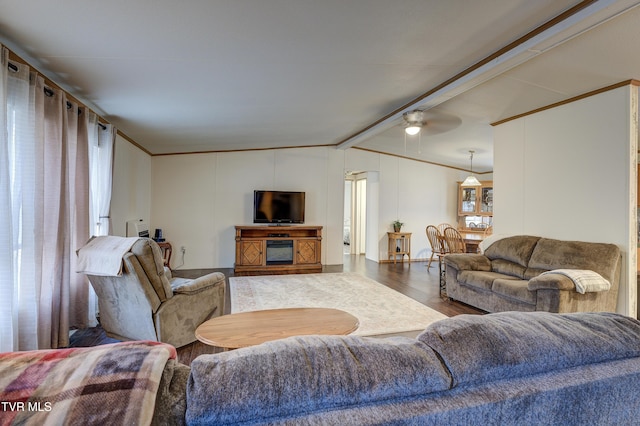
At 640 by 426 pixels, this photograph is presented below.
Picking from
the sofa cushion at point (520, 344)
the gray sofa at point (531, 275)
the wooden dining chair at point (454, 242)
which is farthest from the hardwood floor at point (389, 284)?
the sofa cushion at point (520, 344)

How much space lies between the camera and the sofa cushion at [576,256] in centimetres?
317

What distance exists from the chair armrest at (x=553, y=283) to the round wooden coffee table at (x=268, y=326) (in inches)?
80.0

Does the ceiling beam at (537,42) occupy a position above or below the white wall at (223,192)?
above

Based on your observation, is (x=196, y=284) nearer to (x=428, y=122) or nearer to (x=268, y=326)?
(x=268, y=326)

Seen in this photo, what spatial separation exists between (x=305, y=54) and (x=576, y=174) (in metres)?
3.35

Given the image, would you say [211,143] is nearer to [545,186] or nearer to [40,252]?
[40,252]

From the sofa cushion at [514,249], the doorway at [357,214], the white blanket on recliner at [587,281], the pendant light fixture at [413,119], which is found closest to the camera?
the white blanket on recliner at [587,281]

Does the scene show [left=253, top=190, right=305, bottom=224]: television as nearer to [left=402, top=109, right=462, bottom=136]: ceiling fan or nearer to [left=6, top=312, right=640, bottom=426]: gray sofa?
[left=402, top=109, right=462, bottom=136]: ceiling fan

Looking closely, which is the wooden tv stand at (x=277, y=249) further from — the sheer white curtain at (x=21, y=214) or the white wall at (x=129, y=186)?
the sheer white curtain at (x=21, y=214)

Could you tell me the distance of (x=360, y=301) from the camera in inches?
167

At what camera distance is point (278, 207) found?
6527 millimetres

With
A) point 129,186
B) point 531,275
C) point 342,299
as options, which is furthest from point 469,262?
point 129,186

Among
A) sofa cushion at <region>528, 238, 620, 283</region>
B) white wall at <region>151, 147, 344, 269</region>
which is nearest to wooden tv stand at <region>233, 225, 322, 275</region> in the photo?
white wall at <region>151, 147, 344, 269</region>

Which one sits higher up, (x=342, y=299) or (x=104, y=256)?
(x=104, y=256)
